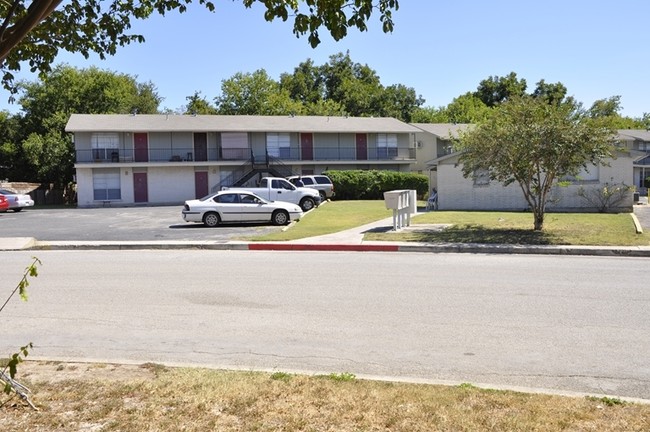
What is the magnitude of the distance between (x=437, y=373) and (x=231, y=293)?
198 inches

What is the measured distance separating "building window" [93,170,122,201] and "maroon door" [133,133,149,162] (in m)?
1.90

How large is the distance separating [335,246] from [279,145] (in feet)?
104

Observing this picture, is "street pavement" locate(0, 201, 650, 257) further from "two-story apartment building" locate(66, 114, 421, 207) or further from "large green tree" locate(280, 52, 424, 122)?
"large green tree" locate(280, 52, 424, 122)

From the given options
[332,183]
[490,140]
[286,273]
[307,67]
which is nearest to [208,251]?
[286,273]

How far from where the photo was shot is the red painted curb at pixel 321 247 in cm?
1723

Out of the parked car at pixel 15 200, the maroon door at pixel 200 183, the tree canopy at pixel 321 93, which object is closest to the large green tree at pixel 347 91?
the tree canopy at pixel 321 93

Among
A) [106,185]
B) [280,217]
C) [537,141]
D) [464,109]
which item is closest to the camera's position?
[537,141]

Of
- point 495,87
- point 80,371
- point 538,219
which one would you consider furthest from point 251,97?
point 80,371

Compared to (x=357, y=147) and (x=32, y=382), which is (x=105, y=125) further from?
(x=32, y=382)

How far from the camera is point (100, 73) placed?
5516 centimetres

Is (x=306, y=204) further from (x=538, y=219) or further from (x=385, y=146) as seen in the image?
(x=385, y=146)

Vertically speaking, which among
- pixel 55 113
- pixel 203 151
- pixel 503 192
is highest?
pixel 55 113

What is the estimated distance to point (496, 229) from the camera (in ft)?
66.8

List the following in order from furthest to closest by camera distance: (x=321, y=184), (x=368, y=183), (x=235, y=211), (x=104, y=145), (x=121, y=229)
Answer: (x=104, y=145)
(x=368, y=183)
(x=321, y=184)
(x=235, y=211)
(x=121, y=229)
